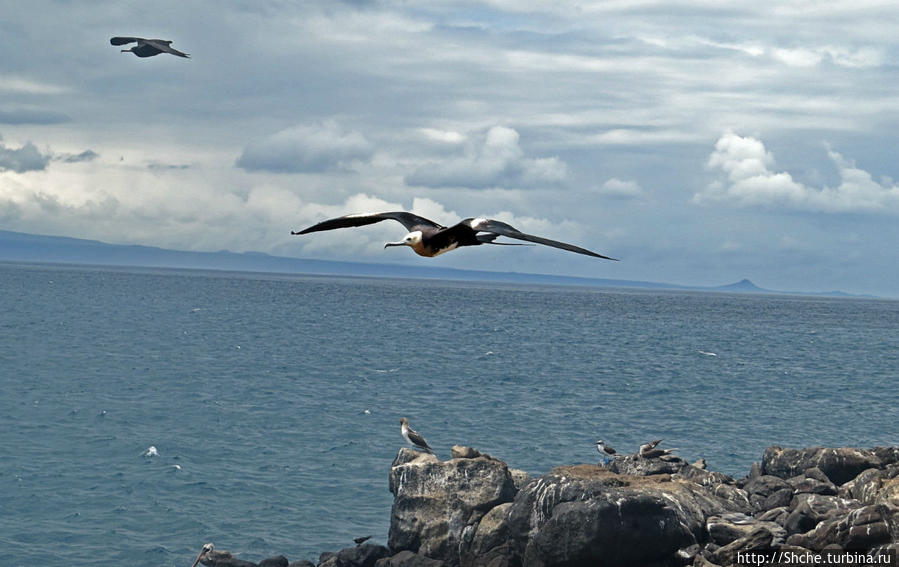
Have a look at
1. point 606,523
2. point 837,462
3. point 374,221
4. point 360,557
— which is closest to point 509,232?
point 374,221

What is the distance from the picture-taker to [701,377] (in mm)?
68000

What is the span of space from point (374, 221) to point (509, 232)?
9.84 feet

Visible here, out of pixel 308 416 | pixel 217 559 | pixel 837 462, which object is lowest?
pixel 217 559

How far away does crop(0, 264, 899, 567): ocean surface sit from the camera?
28000 mm

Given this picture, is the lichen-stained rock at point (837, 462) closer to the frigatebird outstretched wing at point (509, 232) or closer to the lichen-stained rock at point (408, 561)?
the lichen-stained rock at point (408, 561)

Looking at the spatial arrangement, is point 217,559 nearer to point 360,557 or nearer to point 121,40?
point 360,557

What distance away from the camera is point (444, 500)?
21391 millimetres

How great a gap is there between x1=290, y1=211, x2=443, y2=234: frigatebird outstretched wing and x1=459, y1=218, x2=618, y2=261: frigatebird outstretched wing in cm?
157

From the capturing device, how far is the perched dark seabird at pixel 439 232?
328 inches

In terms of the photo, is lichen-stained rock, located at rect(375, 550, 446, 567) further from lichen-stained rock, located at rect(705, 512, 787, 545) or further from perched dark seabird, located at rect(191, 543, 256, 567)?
lichen-stained rock, located at rect(705, 512, 787, 545)

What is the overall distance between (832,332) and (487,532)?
13426 cm

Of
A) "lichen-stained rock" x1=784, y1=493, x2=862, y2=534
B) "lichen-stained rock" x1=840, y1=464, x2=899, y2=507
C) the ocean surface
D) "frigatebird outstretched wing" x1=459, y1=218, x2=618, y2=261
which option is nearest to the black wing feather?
the ocean surface

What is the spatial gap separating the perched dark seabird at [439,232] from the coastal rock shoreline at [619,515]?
956cm

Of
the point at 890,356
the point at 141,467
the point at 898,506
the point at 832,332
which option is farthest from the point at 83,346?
the point at 832,332
